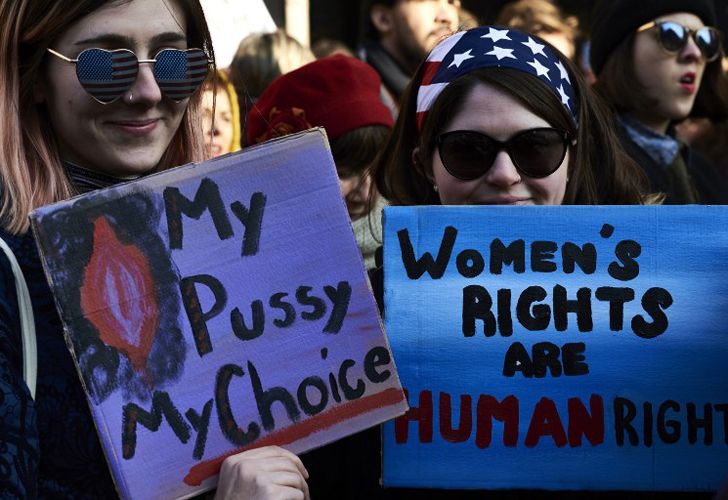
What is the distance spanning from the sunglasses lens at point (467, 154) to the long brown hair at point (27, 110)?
768 mm

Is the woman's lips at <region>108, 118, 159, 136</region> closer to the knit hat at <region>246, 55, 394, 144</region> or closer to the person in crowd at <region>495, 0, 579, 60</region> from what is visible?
the knit hat at <region>246, 55, 394, 144</region>

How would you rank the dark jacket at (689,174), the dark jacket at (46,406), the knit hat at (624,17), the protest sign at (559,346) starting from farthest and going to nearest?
the knit hat at (624,17)
the dark jacket at (689,174)
the protest sign at (559,346)
the dark jacket at (46,406)

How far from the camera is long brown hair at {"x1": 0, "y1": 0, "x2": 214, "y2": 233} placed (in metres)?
2.25

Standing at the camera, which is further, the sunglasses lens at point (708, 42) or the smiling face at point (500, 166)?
the sunglasses lens at point (708, 42)

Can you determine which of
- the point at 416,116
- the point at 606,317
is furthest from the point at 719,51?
the point at 606,317

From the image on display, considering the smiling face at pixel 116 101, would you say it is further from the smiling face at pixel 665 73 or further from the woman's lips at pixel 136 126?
the smiling face at pixel 665 73

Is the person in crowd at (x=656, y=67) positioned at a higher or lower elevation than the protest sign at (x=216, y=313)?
lower

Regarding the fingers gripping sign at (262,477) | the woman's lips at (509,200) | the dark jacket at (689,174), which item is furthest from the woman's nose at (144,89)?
the dark jacket at (689,174)

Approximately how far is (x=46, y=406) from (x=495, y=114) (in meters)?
1.10

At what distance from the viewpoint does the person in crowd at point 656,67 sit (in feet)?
15.2

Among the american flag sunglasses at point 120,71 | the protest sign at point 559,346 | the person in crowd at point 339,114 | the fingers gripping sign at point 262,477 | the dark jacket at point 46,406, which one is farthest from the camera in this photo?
the person in crowd at point 339,114

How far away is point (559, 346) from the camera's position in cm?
242

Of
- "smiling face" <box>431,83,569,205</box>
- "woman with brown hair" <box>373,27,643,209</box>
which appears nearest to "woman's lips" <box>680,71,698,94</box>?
"woman with brown hair" <box>373,27,643,209</box>

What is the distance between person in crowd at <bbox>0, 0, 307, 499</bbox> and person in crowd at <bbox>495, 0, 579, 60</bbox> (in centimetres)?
336
